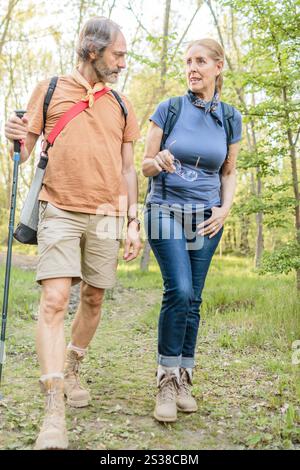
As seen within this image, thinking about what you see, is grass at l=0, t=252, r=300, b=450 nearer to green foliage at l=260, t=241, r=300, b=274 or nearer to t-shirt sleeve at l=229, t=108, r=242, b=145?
green foliage at l=260, t=241, r=300, b=274

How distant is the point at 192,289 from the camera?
336 cm

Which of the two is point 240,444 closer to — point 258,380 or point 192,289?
point 192,289

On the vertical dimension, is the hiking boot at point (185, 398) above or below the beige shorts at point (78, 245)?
below

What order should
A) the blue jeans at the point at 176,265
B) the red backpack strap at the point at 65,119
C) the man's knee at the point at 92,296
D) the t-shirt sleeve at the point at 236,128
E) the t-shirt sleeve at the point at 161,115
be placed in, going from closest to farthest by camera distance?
the red backpack strap at the point at 65,119 < the blue jeans at the point at 176,265 < the t-shirt sleeve at the point at 161,115 < the man's knee at the point at 92,296 < the t-shirt sleeve at the point at 236,128

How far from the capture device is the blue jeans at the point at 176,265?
329cm

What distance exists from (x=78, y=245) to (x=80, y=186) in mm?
345

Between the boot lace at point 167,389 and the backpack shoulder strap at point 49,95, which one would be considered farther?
the boot lace at point 167,389

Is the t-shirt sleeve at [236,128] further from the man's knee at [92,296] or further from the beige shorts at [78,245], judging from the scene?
the man's knee at [92,296]

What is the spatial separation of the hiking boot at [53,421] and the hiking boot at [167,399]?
661 millimetres

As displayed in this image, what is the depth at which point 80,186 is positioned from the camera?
10.5 feet

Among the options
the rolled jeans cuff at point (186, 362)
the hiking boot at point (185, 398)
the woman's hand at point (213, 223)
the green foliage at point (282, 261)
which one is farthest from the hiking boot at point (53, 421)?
the green foliage at point (282, 261)

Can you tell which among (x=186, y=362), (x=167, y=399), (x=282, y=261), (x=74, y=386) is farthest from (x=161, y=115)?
(x=282, y=261)

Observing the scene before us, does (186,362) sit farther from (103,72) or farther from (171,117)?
(103,72)
